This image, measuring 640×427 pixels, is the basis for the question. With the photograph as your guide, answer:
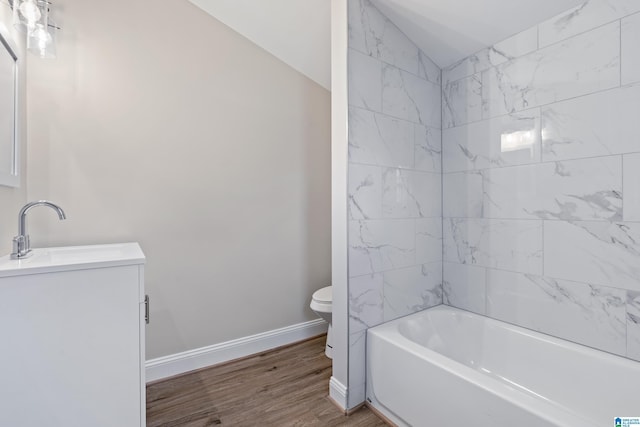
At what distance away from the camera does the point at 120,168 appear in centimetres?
185

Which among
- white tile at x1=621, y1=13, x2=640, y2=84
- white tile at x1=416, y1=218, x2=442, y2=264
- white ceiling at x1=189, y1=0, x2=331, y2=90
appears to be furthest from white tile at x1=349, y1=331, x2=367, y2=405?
white ceiling at x1=189, y1=0, x2=331, y2=90

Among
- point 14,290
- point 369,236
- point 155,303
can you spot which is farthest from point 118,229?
point 369,236

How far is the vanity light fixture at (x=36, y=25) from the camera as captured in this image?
4.76 ft

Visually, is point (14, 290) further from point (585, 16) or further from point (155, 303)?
point (585, 16)

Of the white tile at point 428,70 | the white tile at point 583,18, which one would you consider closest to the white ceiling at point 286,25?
the white tile at point 428,70

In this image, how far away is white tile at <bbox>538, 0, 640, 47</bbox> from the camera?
1.38 m

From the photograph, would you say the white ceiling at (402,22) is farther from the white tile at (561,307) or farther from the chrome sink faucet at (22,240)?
the chrome sink faucet at (22,240)

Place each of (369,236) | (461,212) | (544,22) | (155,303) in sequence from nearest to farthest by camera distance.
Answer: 1. (544,22)
2. (369,236)
3. (155,303)
4. (461,212)

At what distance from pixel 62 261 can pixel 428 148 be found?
2.15 m

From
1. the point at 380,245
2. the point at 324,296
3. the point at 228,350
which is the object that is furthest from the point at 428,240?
the point at 228,350

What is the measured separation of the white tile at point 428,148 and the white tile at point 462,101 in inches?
5.0

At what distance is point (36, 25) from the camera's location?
1.52 metres

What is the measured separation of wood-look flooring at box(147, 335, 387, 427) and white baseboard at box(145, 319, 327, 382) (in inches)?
2.0

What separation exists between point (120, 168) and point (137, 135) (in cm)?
24
